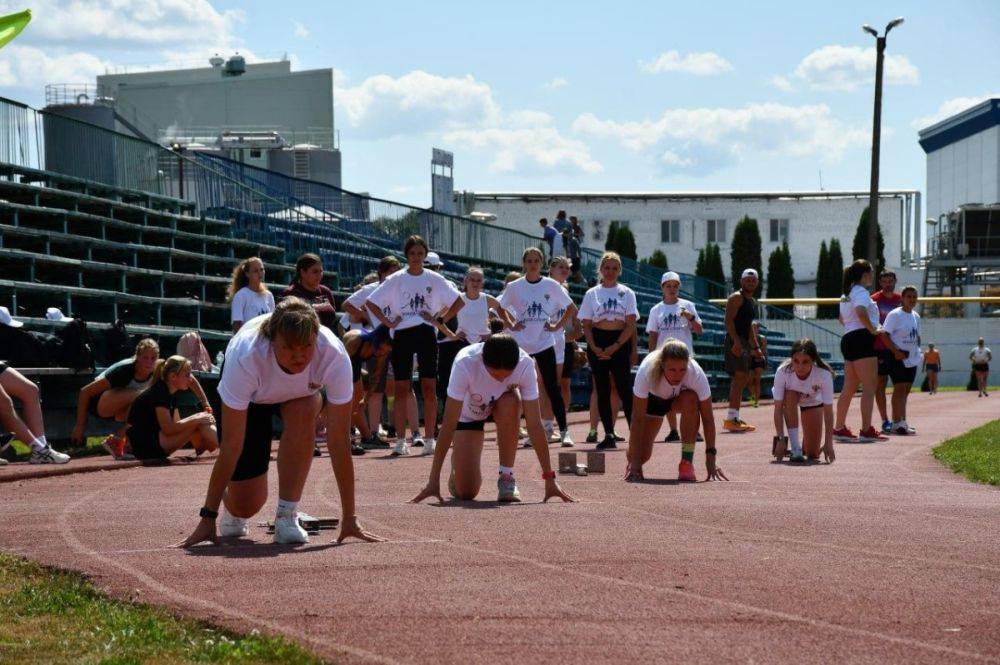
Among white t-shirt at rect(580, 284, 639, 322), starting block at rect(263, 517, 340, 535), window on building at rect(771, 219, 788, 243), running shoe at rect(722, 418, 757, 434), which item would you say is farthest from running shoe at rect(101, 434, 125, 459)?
window on building at rect(771, 219, 788, 243)

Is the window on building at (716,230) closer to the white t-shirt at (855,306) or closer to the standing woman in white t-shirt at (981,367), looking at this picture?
the standing woman in white t-shirt at (981,367)

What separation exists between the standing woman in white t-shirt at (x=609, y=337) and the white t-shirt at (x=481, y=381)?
5689 mm

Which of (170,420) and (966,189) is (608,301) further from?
(966,189)

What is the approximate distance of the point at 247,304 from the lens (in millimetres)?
13914

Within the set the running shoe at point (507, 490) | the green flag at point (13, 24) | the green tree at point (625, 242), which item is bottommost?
the running shoe at point (507, 490)

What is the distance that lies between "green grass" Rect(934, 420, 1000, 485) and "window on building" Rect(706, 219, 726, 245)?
202 feet

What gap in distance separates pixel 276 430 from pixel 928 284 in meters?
64.0

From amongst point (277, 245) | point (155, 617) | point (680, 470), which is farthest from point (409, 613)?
point (277, 245)

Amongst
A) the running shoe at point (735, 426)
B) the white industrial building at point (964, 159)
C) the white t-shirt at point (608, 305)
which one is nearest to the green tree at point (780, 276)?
the white industrial building at point (964, 159)

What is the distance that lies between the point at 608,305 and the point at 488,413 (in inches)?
238

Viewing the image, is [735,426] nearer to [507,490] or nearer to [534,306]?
[534,306]

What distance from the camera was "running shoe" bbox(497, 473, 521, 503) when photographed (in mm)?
9898

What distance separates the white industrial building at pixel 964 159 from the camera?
280 ft

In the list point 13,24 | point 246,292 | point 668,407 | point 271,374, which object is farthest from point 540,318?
point 13,24
